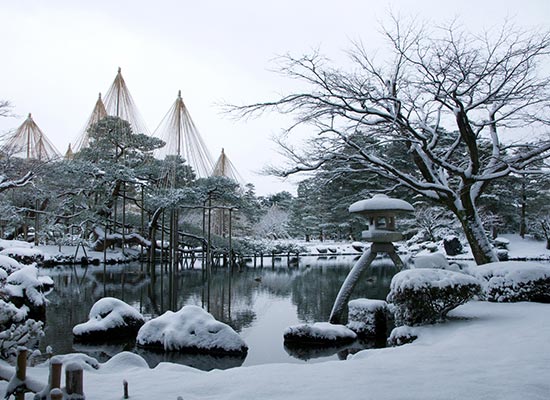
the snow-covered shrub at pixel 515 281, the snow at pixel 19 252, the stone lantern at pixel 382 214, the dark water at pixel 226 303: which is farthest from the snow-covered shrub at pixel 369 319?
the snow at pixel 19 252

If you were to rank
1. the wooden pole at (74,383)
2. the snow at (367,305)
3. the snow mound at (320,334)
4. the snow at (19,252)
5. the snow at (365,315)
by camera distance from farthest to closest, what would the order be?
the snow at (19,252), the snow at (367,305), the snow at (365,315), the snow mound at (320,334), the wooden pole at (74,383)

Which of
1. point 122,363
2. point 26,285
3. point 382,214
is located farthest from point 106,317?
point 382,214

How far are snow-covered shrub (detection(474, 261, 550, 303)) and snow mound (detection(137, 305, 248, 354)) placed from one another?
4.74 metres

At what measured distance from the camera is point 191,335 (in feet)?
24.1

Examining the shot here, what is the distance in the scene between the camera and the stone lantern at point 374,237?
29.0 feet

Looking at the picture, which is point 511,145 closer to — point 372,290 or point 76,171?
point 372,290

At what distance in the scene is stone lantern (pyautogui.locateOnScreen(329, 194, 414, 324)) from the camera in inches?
348

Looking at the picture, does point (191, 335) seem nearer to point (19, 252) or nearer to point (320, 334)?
point (320, 334)

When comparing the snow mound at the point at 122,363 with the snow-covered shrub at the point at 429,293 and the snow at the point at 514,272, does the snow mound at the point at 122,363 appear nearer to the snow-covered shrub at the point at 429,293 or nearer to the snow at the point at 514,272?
the snow-covered shrub at the point at 429,293

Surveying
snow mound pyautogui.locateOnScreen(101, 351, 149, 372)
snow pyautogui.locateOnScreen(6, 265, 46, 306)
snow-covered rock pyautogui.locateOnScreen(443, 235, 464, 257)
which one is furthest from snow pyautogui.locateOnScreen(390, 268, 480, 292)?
snow-covered rock pyautogui.locateOnScreen(443, 235, 464, 257)

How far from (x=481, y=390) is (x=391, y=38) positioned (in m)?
A: 8.36

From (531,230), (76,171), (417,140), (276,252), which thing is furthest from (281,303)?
(531,230)

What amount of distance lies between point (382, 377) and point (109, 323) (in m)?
6.20

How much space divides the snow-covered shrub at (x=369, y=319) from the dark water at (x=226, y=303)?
1.92ft
